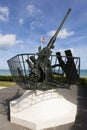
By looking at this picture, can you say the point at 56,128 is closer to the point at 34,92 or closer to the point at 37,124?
the point at 37,124

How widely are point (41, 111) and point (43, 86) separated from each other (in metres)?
0.71

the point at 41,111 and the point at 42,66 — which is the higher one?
the point at 42,66

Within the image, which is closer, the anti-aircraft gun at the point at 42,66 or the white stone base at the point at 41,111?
the white stone base at the point at 41,111

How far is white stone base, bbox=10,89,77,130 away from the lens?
576cm

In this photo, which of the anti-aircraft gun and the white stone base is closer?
the white stone base

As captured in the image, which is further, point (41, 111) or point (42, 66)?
point (42, 66)

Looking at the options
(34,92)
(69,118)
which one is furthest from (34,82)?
(69,118)

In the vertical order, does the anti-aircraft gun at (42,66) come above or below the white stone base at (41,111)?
above

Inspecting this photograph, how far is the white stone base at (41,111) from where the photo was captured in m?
5.76

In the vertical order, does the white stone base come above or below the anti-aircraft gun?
below

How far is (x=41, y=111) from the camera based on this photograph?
5.98m

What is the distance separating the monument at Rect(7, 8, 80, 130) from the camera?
232 inches

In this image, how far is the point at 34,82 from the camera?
6297 mm

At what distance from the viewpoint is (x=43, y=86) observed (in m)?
6.22
